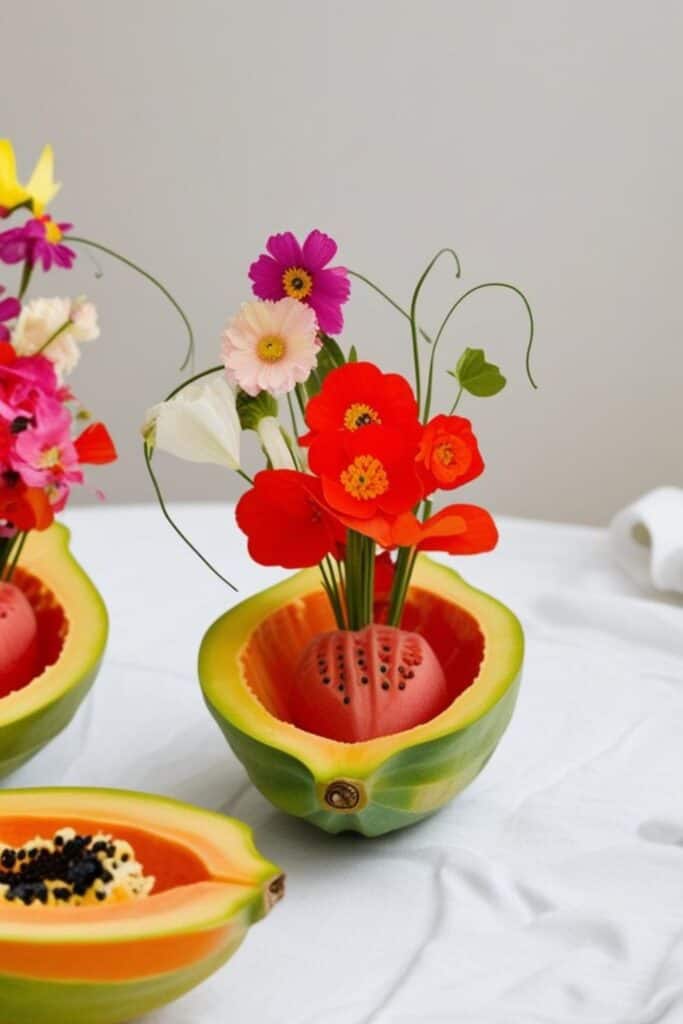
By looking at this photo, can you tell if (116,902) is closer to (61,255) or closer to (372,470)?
(372,470)

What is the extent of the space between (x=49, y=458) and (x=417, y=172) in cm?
131

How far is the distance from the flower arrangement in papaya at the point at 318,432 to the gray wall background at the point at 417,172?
132 cm

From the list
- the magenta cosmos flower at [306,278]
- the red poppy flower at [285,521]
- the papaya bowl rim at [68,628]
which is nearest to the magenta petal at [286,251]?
the magenta cosmos flower at [306,278]

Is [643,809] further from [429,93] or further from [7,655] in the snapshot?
[429,93]

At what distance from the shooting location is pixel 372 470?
689 millimetres

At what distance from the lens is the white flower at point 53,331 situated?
0.88 m

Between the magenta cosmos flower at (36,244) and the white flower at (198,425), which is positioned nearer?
the white flower at (198,425)

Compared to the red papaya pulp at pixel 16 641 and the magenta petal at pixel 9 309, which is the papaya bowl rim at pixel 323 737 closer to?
the red papaya pulp at pixel 16 641

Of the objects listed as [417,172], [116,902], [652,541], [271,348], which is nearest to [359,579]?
[271,348]

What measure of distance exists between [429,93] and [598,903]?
149 centimetres

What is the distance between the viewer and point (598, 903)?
675 millimetres

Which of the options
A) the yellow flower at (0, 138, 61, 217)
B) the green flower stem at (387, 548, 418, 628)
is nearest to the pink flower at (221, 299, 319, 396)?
the green flower stem at (387, 548, 418, 628)

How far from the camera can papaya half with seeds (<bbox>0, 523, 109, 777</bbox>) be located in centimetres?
73

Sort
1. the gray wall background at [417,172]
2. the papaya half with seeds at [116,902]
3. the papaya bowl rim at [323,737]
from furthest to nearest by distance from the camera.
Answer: the gray wall background at [417,172], the papaya bowl rim at [323,737], the papaya half with seeds at [116,902]
